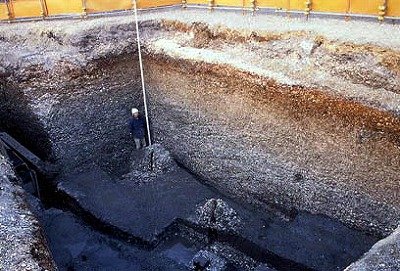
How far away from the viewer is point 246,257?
5.70m

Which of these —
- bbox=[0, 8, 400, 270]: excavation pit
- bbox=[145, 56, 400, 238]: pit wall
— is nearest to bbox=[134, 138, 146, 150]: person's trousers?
bbox=[0, 8, 400, 270]: excavation pit

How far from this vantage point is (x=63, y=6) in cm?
934

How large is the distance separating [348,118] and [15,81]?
5915mm

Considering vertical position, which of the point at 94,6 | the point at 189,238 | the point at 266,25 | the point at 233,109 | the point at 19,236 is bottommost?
the point at 189,238

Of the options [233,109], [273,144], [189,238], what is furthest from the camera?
[233,109]

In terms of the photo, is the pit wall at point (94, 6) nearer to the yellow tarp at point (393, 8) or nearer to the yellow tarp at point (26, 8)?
the yellow tarp at point (26, 8)

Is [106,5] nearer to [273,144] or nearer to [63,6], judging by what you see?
[63,6]

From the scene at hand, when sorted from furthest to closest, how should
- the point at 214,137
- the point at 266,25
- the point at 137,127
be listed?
the point at 137,127, the point at 266,25, the point at 214,137

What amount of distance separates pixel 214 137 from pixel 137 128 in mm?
1772

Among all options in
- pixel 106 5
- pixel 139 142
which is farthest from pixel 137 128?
Answer: pixel 106 5

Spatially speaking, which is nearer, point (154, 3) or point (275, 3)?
Result: point (275, 3)

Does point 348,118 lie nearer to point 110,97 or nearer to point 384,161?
point 384,161

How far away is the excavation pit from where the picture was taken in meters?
5.59

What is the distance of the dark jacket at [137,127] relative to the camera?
27.1 ft
